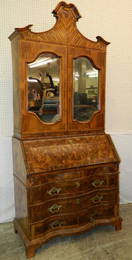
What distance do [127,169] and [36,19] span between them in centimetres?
205

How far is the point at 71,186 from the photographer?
198 centimetres

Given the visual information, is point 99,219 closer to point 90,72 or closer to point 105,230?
point 105,230

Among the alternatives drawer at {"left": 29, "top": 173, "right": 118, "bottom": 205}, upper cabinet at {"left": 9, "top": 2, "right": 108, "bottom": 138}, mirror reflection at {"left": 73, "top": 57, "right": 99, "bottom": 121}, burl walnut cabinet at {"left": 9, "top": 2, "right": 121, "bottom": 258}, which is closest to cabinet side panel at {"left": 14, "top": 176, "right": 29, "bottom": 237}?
burl walnut cabinet at {"left": 9, "top": 2, "right": 121, "bottom": 258}

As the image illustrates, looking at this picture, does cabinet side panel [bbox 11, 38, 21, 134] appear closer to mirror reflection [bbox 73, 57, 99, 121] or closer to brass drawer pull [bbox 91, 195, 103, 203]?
mirror reflection [bbox 73, 57, 99, 121]

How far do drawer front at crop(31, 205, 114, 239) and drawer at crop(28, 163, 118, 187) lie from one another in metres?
0.34

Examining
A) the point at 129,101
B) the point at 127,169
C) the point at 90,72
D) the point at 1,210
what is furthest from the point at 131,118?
the point at 1,210

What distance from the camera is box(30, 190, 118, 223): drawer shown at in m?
1.87

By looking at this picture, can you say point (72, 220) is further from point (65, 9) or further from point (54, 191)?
point (65, 9)

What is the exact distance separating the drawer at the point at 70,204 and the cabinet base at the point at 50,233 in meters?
0.17

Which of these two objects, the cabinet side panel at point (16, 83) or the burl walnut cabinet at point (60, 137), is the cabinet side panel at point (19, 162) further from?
the cabinet side panel at point (16, 83)

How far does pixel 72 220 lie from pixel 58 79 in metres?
1.26

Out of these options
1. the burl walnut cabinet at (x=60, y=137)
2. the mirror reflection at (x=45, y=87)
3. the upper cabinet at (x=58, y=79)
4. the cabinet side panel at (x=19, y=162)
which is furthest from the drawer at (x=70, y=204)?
the mirror reflection at (x=45, y=87)

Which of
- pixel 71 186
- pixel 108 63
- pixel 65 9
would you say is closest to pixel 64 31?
pixel 65 9

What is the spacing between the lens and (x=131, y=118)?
9.47ft
